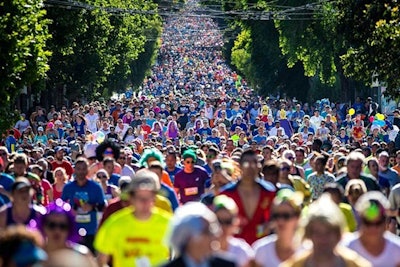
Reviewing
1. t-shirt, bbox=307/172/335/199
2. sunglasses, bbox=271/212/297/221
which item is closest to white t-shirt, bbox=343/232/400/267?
sunglasses, bbox=271/212/297/221

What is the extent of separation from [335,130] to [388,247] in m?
29.7

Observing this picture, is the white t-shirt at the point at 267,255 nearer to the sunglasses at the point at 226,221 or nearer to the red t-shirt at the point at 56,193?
the sunglasses at the point at 226,221

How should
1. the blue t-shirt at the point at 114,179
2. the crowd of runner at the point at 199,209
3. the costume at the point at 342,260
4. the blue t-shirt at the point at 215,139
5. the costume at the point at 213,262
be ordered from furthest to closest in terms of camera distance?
the blue t-shirt at the point at 215,139, the blue t-shirt at the point at 114,179, the costume at the point at 342,260, the crowd of runner at the point at 199,209, the costume at the point at 213,262

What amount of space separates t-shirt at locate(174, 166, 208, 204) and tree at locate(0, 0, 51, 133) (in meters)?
11.1

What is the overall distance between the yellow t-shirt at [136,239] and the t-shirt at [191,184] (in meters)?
7.19

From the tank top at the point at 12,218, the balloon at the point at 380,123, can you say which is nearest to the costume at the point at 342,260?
the tank top at the point at 12,218

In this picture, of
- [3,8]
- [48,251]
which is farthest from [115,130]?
[48,251]

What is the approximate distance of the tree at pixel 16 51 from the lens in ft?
95.4

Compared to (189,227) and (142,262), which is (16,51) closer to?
(142,262)

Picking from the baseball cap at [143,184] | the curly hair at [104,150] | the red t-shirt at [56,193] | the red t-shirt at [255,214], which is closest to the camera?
the baseball cap at [143,184]

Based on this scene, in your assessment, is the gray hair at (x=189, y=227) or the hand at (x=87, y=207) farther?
the hand at (x=87, y=207)

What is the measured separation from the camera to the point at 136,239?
36.0 ft

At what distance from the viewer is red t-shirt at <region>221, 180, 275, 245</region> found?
1280cm

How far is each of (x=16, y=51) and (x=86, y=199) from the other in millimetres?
13795
